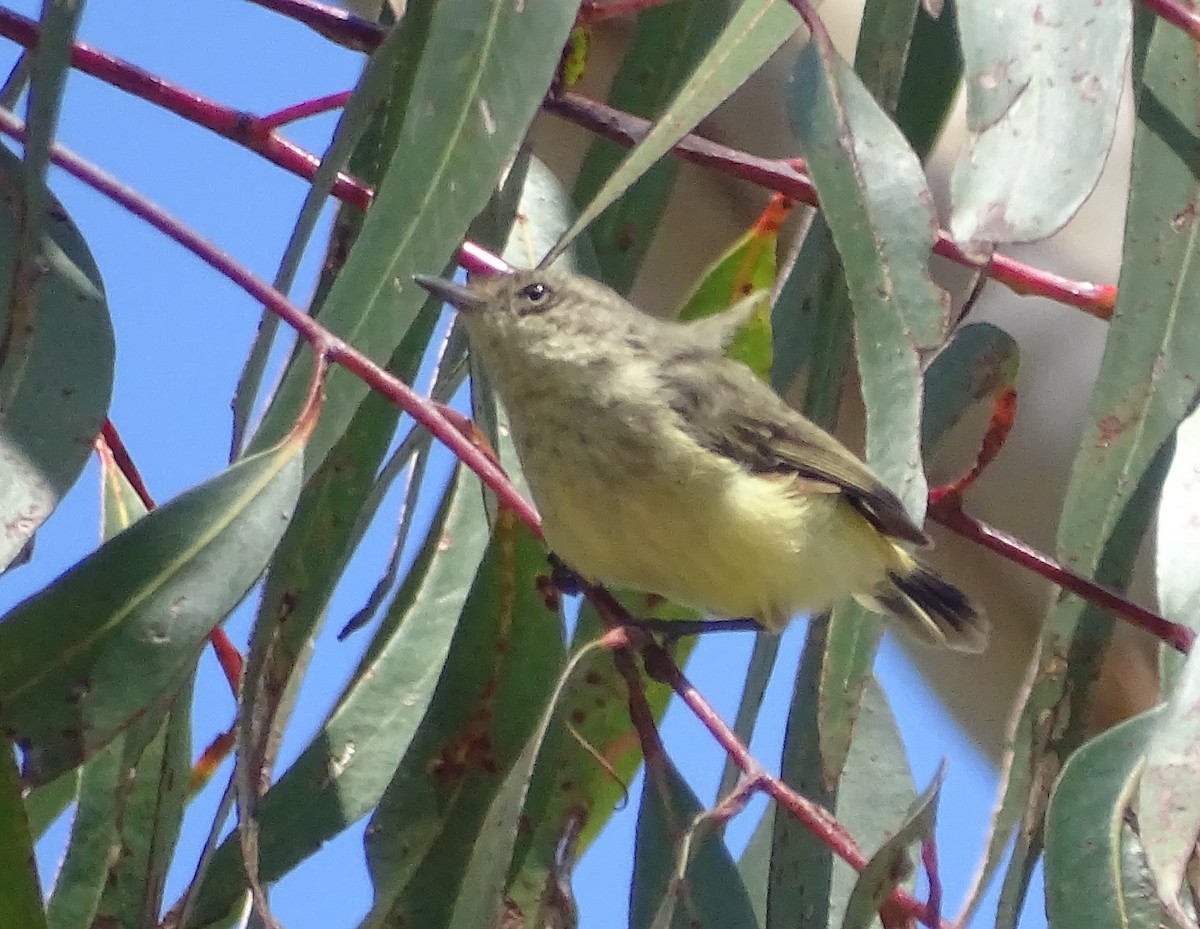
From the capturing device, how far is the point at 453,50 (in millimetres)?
1150

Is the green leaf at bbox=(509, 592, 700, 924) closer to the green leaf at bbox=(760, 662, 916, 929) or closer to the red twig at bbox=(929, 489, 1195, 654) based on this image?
the green leaf at bbox=(760, 662, 916, 929)

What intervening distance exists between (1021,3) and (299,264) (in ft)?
1.81

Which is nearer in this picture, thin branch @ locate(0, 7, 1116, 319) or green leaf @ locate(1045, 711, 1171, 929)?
green leaf @ locate(1045, 711, 1171, 929)

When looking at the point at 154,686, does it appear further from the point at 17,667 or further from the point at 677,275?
the point at 677,275

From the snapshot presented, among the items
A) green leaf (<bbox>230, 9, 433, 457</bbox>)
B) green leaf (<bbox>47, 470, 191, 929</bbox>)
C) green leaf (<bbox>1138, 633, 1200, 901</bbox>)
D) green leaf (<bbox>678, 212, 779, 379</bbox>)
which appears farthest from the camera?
green leaf (<bbox>678, 212, 779, 379</bbox>)

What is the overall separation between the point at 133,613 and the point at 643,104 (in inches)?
30.8

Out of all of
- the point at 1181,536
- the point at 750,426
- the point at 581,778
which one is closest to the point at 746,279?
the point at 750,426

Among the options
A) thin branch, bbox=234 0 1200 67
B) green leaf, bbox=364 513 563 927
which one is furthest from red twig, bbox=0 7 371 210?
green leaf, bbox=364 513 563 927

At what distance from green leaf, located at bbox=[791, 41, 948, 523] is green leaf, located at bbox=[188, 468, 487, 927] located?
0.47 metres

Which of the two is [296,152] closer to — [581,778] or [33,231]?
[33,231]

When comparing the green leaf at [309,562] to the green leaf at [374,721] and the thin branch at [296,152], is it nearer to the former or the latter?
the green leaf at [374,721]

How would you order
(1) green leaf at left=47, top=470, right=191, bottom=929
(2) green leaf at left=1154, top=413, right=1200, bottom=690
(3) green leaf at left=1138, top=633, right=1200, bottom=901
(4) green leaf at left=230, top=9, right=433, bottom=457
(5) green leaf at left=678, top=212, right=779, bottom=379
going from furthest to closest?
(5) green leaf at left=678, top=212, right=779, bottom=379, (1) green leaf at left=47, top=470, right=191, bottom=929, (4) green leaf at left=230, top=9, right=433, bottom=457, (2) green leaf at left=1154, top=413, right=1200, bottom=690, (3) green leaf at left=1138, top=633, right=1200, bottom=901

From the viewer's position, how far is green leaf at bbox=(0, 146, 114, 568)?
3.49 ft

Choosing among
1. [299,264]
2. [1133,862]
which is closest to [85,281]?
[299,264]
